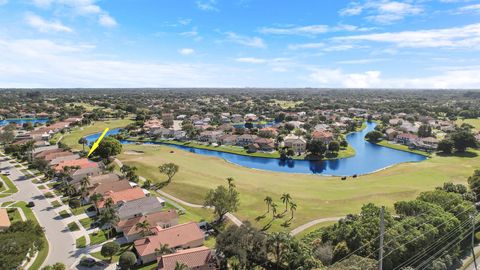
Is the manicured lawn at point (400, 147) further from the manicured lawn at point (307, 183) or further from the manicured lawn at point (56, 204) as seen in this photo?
the manicured lawn at point (56, 204)

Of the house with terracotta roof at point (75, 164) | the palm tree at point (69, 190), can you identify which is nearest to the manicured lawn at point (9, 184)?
the house with terracotta roof at point (75, 164)

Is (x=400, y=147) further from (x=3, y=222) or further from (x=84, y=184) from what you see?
(x=3, y=222)

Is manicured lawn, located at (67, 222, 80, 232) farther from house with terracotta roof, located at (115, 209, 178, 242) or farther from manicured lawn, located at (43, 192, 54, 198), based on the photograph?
manicured lawn, located at (43, 192, 54, 198)

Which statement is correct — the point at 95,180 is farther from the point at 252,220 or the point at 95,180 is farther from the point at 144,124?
the point at 144,124

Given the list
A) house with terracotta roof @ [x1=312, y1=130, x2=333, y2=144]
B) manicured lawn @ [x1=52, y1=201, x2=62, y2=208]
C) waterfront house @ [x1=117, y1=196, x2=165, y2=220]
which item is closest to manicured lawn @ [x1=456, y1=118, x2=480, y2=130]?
house with terracotta roof @ [x1=312, y1=130, x2=333, y2=144]

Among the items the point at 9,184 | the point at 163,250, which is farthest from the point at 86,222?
the point at 9,184
